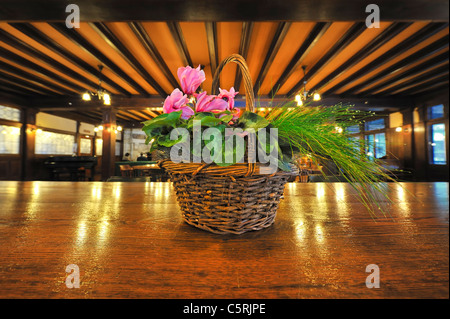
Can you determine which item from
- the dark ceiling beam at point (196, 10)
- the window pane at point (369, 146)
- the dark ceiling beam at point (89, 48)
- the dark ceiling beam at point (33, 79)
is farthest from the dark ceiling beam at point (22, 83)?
the window pane at point (369, 146)

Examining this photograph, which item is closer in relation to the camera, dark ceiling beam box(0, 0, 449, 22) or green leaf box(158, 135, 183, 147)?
green leaf box(158, 135, 183, 147)

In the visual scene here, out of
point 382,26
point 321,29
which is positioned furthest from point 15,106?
point 382,26

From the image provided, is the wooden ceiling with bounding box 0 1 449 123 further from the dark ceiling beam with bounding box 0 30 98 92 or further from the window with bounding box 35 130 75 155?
the window with bounding box 35 130 75 155

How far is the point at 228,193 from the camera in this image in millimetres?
398

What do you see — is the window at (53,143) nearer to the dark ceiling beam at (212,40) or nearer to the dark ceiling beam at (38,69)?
the dark ceiling beam at (38,69)

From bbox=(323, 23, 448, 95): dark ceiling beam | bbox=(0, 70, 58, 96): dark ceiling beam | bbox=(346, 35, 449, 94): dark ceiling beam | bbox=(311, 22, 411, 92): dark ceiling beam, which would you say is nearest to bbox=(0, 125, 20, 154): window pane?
bbox=(0, 70, 58, 96): dark ceiling beam

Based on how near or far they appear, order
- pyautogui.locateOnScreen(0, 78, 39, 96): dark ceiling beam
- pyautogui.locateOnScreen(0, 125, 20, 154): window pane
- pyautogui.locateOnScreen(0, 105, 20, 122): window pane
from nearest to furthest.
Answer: pyautogui.locateOnScreen(0, 78, 39, 96): dark ceiling beam < pyautogui.locateOnScreen(0, 105, 20, 122): window pane < pyautogui.locateOnScreen(0, 125, 20, 154): window pane

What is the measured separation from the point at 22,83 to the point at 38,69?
142 cm

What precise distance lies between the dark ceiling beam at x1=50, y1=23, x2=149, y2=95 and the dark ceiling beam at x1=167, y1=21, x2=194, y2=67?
1.45 meters

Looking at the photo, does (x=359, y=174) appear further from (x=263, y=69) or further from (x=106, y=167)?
(x=106, y=167)

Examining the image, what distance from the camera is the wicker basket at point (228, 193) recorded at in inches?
15.1

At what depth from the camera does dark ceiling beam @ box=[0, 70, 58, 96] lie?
4.65 metres

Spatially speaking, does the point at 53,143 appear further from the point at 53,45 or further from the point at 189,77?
the point at 189,77
